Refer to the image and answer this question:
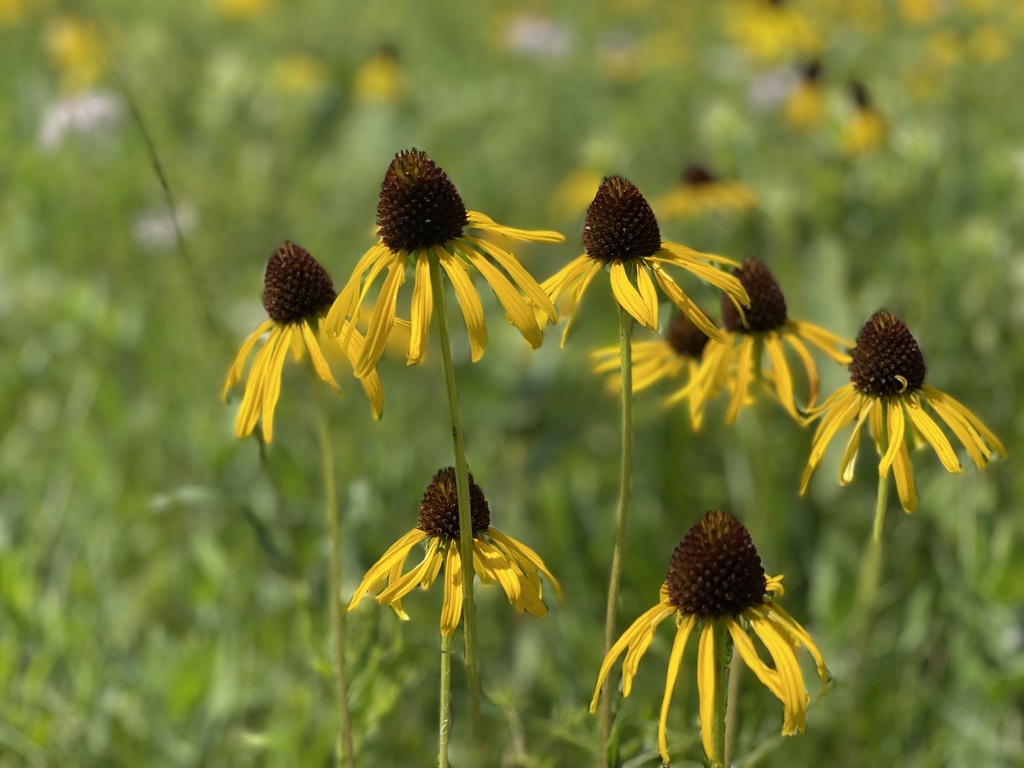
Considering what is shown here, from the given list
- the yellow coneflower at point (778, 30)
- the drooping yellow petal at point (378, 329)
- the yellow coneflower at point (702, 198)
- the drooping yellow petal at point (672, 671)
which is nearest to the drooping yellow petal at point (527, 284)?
the drooping yellow petal at point (378, 329)

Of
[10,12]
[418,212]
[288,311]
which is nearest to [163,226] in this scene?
[288,311]

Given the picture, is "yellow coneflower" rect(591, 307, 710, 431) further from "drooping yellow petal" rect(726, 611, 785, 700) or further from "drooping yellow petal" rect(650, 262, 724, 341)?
"drooping yellow petal" rect(726, 611, 785, 700)

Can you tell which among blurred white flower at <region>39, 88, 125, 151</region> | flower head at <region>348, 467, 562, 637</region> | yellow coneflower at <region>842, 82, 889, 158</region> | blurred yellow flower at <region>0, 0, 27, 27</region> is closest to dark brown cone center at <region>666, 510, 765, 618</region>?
flower head at <region>348, 467, 562, 637</region>

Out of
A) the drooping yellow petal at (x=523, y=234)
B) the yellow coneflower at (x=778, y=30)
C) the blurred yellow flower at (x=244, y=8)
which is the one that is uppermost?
the blurred yellow flower at (x=244, y=8)

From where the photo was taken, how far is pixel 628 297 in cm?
119

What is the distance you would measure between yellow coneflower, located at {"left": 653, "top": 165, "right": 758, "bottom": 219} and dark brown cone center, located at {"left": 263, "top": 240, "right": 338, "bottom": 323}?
6.22ft

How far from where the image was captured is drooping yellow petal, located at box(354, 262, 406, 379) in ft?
3.61

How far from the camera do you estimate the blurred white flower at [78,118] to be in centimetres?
409

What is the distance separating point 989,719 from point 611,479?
116cm

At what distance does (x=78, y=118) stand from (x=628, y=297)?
3460 mm

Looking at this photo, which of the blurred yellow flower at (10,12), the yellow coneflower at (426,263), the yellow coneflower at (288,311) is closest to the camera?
the yellow coneflower at (426,263)

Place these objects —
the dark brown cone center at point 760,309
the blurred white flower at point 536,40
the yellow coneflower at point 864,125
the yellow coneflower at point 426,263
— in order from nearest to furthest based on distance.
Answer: the yellow coneflower at point 426,263
the dark brown cone center at point 760,309
the yellow coneflower at point 864,125
the blurred white flower at point 536,40

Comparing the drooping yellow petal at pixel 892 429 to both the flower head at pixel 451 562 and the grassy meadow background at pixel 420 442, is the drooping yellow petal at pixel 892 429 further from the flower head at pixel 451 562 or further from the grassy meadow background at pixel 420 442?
the flower head at pixel 451 562

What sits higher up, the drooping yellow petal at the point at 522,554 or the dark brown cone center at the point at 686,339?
the dark brown cone center at the point at 686,339
